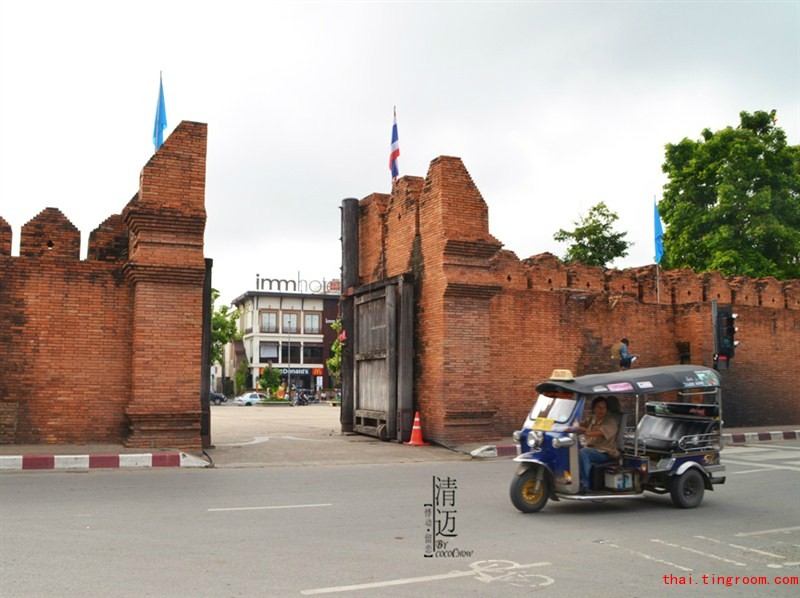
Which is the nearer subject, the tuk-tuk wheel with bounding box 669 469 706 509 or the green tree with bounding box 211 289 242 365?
the tuk-tuk wheel with bounding box 669 469 706 509

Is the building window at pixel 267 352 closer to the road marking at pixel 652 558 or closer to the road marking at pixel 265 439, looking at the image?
the road marking at pixel 265 439

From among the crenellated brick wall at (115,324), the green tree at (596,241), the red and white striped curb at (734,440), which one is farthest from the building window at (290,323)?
the crenellated brick wall at (115,324)

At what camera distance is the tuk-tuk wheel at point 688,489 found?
8945 mm

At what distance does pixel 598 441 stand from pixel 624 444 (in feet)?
1.92

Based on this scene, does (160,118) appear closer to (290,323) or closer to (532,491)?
(532,491)

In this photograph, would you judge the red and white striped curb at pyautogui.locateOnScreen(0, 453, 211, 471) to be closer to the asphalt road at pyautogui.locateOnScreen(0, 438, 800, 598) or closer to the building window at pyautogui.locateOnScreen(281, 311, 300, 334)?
the asphalt road at pyautogui.locateOnScreen(0, 438, 800, 598)

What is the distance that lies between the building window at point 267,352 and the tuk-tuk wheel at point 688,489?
6576cm

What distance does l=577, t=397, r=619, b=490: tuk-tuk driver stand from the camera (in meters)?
8.72

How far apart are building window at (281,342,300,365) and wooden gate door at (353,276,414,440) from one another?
5611cm

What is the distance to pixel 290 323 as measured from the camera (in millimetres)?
74188

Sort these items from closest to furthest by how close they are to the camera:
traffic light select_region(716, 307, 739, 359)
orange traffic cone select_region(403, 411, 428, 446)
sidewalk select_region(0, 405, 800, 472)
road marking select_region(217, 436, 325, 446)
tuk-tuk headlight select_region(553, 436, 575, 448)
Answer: tuk-tuk headlight select_region(553, 436, 575, 448) → sidewalk select_region(0, 405, 800, 472) → orange traffic cone select_region(403, 411, 428, 446) → road marking select_region(217, 436, 325, 446) → traffic light select_region(716, 307, 739, 359)

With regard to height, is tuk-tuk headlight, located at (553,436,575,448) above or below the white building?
below

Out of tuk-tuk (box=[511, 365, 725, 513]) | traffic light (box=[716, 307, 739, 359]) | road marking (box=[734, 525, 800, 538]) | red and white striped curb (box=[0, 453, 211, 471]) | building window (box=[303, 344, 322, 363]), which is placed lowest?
road marking (box=[734, 525, 800, 538])

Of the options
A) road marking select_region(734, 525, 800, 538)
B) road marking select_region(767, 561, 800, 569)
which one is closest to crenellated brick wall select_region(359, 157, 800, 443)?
road marking select_region(734, 525, 800, 538)
